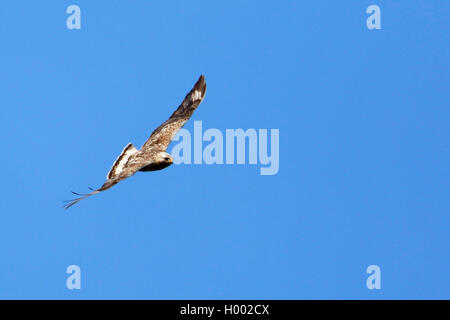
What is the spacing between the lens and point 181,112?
20.9m

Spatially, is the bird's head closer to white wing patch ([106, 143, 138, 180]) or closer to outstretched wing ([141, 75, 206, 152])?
white wing patch ([106, 143, 138, 180])

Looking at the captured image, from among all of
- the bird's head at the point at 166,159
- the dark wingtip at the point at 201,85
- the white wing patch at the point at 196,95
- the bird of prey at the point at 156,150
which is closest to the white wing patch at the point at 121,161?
the bird of prey at the point at 156,150

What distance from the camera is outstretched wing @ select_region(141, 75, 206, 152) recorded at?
64.4 ft

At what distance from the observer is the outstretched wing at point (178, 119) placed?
19641mm

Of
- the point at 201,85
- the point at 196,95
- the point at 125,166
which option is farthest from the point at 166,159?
the point at 201,85

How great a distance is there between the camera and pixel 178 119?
20609 millimetres

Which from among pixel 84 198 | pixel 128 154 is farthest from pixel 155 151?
pixel 84 198

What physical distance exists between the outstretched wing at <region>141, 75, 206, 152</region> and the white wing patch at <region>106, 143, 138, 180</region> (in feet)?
0.92

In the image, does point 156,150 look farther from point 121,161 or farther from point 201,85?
point 201,85

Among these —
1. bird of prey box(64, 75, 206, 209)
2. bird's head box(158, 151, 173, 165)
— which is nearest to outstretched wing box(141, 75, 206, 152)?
bird of prey box(64, 75, 206, 209)

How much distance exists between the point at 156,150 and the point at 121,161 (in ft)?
2.70
